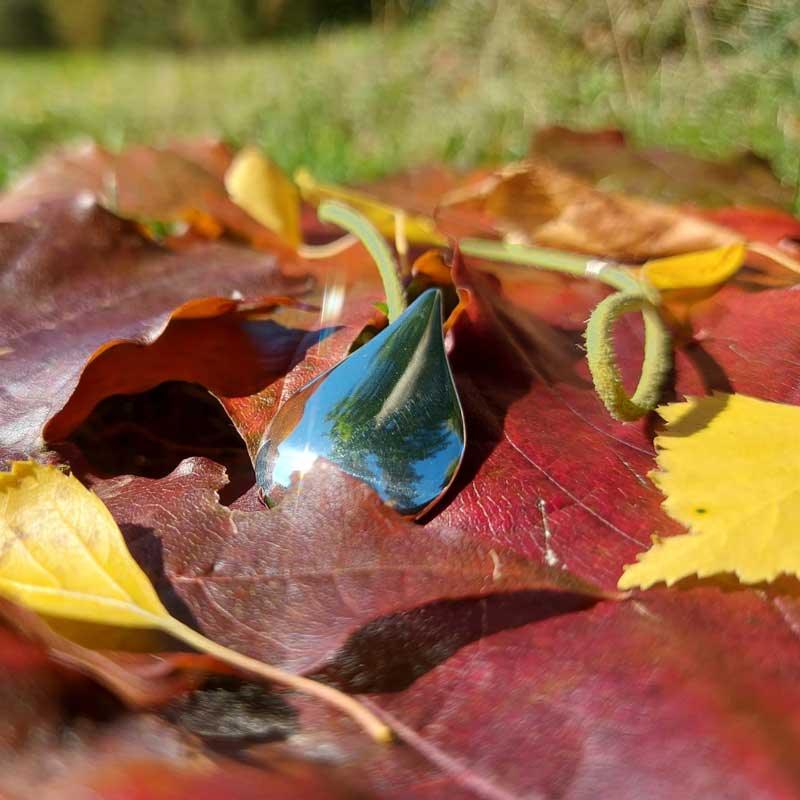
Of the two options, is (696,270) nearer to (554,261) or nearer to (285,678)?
(554,261)

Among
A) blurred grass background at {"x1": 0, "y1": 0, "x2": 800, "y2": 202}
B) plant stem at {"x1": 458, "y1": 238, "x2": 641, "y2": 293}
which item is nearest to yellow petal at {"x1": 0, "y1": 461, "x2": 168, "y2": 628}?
plant stem at {"x1": 458, "y1": 238, "x2": 641, "y2": 293}

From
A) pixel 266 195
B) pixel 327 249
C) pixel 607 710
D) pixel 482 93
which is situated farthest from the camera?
pixel 482 93

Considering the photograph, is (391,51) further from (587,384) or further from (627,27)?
(587,384)

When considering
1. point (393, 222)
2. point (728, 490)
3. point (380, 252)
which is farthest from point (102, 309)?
point (728, 490)

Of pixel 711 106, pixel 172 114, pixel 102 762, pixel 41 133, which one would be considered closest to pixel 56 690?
pixel 102 762

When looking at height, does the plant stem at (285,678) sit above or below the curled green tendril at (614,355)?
below

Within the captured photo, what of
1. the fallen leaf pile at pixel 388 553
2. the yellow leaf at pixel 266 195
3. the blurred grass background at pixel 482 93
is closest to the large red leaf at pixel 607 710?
the fallen leaf pile at pixel 388 553

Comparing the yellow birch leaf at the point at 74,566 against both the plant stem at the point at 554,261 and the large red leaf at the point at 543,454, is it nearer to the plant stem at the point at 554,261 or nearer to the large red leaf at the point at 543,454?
the large red leaf at the point at 543,454
